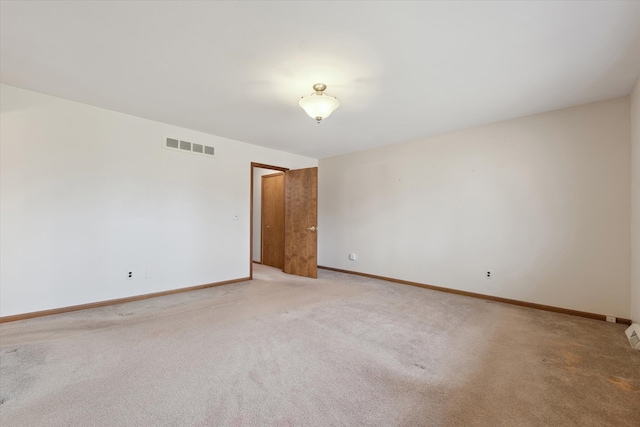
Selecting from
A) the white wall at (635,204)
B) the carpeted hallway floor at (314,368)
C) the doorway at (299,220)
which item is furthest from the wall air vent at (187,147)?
the white wall at (635,204)

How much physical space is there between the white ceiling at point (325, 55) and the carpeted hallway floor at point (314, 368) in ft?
8.41

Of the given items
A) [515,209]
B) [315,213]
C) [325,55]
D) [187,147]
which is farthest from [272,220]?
[515,209]

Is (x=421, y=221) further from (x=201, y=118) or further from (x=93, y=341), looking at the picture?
(x=93, y=341)

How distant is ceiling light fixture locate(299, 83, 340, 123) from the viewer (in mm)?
2645

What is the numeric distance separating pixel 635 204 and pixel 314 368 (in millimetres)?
3743

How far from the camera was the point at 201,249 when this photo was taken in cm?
437

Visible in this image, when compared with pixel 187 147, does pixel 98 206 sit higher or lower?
lower

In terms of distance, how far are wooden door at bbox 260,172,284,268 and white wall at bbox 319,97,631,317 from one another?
1.94 metres

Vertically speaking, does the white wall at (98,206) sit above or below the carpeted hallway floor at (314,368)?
above

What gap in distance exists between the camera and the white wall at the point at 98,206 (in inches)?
115

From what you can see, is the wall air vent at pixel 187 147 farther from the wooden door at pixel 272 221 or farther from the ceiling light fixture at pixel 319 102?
the ceiling light fixture at pixel 319 102

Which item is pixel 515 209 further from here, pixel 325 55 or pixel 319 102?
pixel 325 55

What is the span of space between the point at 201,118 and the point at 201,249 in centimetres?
207

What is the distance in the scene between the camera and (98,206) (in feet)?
11.1
